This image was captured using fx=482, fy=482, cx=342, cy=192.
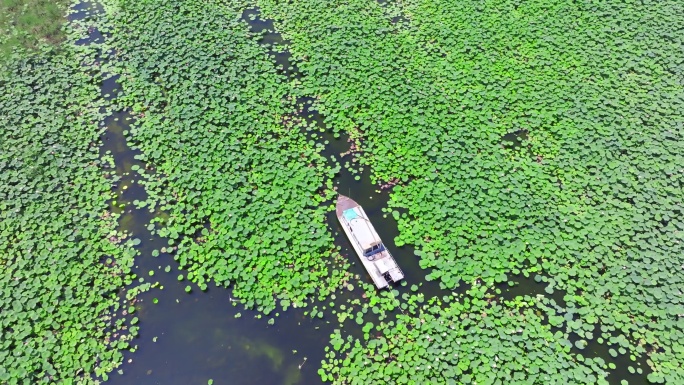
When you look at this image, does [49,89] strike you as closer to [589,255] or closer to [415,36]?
[415,36]

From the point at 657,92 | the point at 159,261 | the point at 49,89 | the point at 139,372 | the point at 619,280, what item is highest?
the point at 657,92

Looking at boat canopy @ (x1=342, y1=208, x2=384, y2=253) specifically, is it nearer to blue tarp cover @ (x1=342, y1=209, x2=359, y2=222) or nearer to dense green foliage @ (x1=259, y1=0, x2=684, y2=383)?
blue tarp cover @ (x1=342, y1=209, x2=359, y2=222)

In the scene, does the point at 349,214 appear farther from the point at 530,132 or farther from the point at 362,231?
the point at 530,132

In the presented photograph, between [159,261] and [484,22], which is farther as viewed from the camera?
[484,22]

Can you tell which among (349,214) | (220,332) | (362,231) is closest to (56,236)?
(220,332)

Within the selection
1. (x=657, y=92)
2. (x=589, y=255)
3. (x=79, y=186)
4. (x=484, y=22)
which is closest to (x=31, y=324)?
(x=79, y=186)

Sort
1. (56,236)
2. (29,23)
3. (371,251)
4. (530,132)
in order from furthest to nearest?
(29,23) → (530,132) → (56,236) → (371,251)
